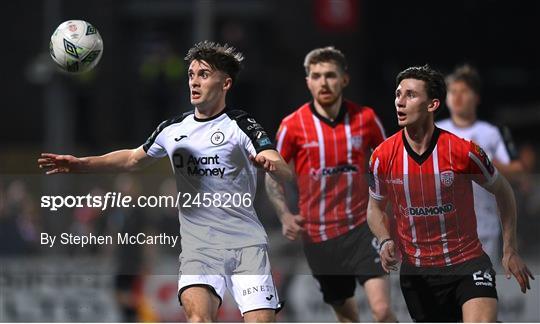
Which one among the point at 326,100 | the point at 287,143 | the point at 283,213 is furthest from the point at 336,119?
the point at 283,213

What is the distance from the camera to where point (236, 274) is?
27.0 ft

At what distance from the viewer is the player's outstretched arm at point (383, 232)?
8391mm

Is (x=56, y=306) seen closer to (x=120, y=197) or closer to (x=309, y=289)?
(x=309, y=289)

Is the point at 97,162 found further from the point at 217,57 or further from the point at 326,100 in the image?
the point at 326,100

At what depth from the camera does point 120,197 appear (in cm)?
908

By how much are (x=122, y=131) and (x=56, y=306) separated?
17886 millimetres

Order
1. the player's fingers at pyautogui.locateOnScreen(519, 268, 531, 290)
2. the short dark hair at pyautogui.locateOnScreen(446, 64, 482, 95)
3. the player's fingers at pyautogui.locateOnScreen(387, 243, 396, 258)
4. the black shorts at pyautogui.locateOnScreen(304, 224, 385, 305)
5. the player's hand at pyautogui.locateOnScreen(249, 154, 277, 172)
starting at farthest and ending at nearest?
the short dark hair at pyautogui.locateOnScreen(446, 64, 482, 95) < the black shorts at pyautogui.locateOnScreen(304, 224, 385, 305) < the player's fingers at pyautogui.locateOnScreen(387, 243, 396, 258) < the player's fingers at pyautogui.locateOnScreen(519, 268, 531, 290) < the player's hand at pyautogui.locateOnScreen(249, 154, 277, 172)

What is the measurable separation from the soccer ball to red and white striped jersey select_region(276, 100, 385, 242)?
175cm

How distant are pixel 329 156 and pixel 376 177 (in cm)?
116

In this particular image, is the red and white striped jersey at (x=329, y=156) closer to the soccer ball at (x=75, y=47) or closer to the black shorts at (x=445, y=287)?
the black shorts at (x=445, y=287)

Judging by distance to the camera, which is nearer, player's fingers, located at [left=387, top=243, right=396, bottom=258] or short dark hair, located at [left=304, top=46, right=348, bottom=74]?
player's fingers, located at [left=387, top=243, right=396, bottom=258]

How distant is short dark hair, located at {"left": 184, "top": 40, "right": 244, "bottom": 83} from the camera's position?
323 inches

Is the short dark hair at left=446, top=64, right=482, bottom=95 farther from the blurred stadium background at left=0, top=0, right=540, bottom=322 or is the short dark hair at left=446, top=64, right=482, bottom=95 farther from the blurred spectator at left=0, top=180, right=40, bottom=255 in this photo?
the blurred stadium background at left=0, top=0, right=540, bottom=322

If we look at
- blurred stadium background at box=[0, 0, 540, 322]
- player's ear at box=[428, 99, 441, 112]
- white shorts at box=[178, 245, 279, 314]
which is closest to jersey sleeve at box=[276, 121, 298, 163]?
white shorts at box=[178, 245, 279, 314]
